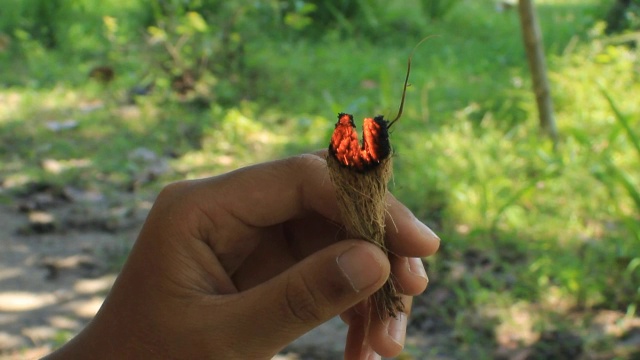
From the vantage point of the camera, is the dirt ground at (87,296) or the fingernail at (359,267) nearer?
the fingernail at (359,267)

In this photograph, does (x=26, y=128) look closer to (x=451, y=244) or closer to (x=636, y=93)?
(x=451, y=244)

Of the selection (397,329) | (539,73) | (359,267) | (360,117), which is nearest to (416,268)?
(397,329)

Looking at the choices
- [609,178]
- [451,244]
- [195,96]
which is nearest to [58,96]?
[195,96]

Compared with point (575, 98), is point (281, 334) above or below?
above

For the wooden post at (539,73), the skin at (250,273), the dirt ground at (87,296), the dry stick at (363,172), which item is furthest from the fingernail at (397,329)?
the wooden post at (539,73)

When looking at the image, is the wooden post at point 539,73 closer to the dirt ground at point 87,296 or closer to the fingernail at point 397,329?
the dirt ground at point 87,296

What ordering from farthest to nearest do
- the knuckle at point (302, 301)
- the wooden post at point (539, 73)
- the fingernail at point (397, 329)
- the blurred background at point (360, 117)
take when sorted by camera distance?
the wooden post at point (539, 73)
the blurred background at point (360, 117)
the fingernail at point (397, 329)
the knuckle at point (302, 301)

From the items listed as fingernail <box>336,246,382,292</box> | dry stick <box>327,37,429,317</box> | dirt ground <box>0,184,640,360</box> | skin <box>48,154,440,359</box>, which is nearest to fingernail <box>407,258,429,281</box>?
skin <box>48,154,440,359</box>
